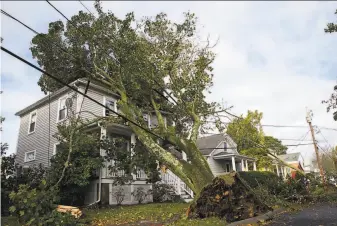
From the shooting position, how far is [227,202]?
9398 millimetres

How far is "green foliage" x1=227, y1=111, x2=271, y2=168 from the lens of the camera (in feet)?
121

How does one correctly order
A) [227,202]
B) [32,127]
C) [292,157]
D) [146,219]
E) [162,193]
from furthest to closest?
[292,157] → [32,127] → [162,193] → [146,219] → [227,202]

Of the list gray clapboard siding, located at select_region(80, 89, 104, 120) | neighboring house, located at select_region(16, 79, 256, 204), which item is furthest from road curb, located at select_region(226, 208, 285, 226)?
gray clapboard siding, located at select_region(80, 89, 104, 120)

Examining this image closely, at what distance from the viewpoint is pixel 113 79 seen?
16203 mm

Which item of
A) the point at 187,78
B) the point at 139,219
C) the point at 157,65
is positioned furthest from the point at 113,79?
the point at 139,219

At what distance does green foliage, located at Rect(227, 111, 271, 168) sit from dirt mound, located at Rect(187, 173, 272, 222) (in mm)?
27009

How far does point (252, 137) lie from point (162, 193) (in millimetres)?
23274

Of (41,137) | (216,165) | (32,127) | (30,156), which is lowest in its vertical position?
(216,165)

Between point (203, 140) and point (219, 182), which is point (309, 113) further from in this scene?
point (219, 182)

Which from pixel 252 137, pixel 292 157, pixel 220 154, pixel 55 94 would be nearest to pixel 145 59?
pixel 55 94

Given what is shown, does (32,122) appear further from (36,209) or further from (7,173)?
(36,209)

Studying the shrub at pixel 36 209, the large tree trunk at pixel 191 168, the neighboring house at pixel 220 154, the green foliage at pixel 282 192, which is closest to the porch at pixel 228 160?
the neighboring house at pixel 220 154

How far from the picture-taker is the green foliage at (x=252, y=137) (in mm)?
37031

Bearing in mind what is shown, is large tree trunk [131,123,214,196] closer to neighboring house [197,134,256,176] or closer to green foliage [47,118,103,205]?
green foliage [47,118,103,205]
